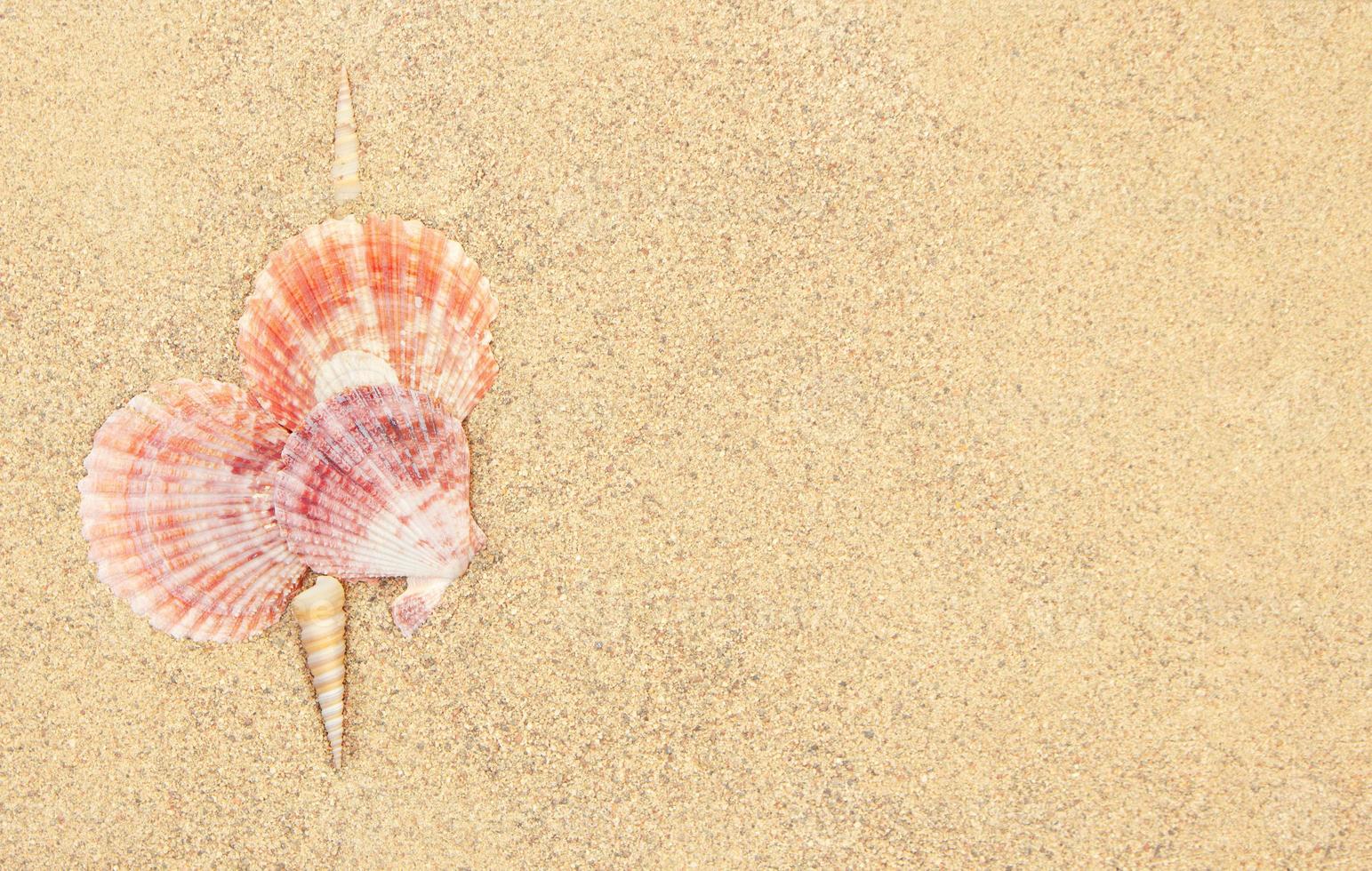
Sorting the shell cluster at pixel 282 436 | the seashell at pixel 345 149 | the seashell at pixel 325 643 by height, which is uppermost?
the seashell at pixel 345 149

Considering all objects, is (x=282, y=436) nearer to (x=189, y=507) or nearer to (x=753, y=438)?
(x=189, y=507)

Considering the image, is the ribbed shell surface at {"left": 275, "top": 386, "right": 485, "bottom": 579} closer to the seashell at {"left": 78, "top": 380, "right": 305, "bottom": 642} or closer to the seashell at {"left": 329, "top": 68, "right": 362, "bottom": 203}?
the seashell at {"left": 78, "top": 380, "right": 305, "bottom": 642}

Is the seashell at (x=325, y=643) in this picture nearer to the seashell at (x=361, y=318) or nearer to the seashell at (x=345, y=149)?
the seashell at (x=361, y=318)

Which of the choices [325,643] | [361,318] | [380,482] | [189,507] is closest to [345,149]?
[361,318]

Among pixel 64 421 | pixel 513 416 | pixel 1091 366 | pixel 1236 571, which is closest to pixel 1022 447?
pixel 1091 366

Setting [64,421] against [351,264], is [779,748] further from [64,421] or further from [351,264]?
[64,421]

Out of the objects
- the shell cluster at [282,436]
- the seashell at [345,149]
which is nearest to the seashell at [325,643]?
the shell cluster at [282,436]
